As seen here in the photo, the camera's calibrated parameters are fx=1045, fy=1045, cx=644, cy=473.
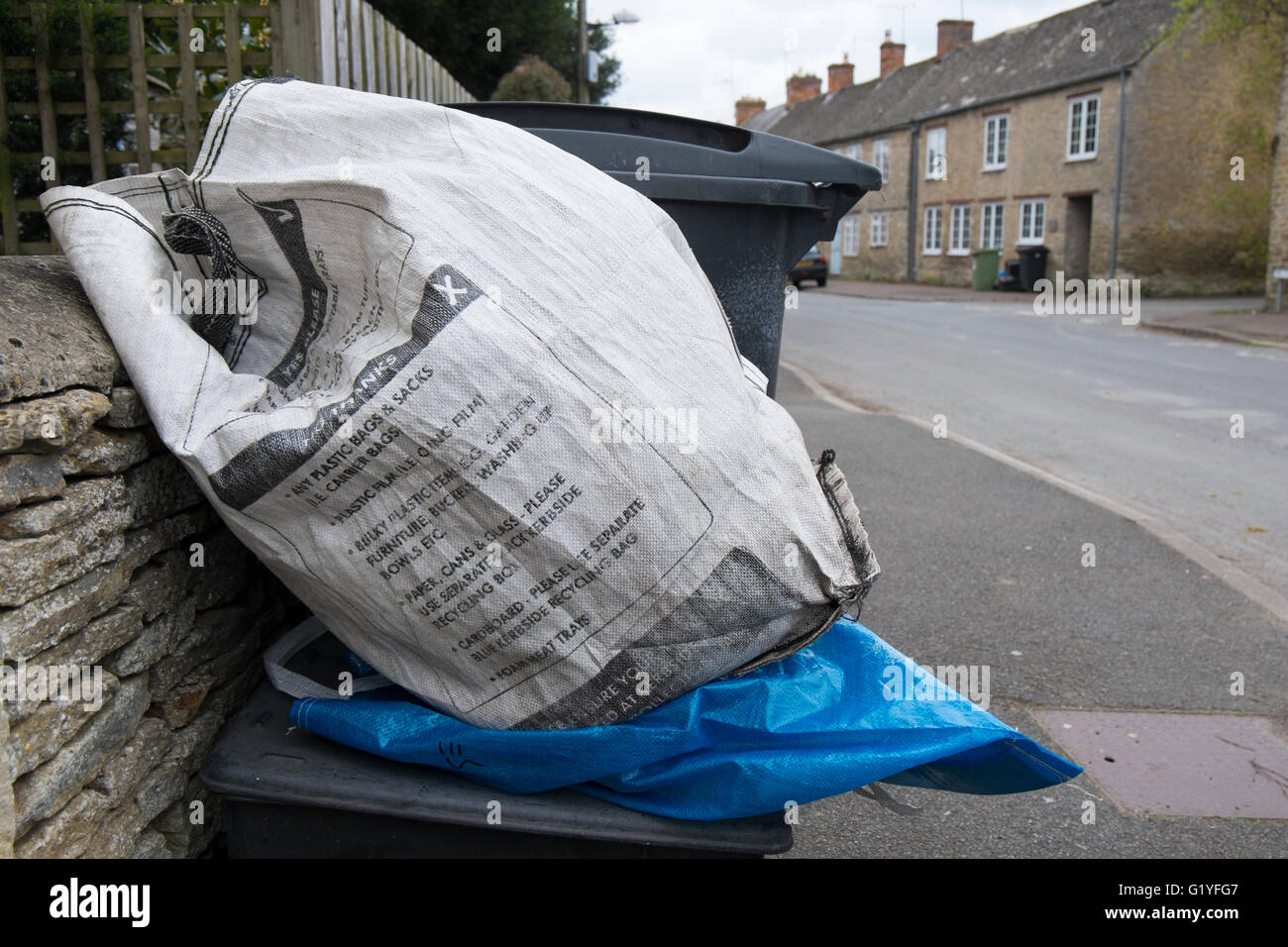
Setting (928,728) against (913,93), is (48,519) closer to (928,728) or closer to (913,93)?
(928,728)

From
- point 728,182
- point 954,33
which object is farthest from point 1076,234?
point 728,182

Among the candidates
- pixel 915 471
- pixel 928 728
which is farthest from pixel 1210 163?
pixel 928 728

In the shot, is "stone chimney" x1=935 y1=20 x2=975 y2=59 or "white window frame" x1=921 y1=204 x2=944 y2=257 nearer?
"white window frame" x1=921 y1=204 x2=944 y2=257

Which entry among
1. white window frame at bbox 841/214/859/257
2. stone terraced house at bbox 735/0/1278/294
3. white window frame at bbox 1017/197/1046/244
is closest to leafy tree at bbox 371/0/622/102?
stone terraced house at bbox 735/0/1278/294

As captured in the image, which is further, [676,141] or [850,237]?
[850,237]

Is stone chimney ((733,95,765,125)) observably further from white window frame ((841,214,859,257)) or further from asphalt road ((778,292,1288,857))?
asphalt road ((778,292,1288,857))

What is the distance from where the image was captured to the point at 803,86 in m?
48.2

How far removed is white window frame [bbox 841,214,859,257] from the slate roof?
288 cm

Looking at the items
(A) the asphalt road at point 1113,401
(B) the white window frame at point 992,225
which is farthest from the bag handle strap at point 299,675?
(B) the white window frame at point 992,225

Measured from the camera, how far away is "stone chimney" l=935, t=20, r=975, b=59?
34656 millimetres

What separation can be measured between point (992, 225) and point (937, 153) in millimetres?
3917

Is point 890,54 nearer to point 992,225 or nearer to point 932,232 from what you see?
point 932,232

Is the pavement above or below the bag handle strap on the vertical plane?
above

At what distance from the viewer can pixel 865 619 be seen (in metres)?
4.10
